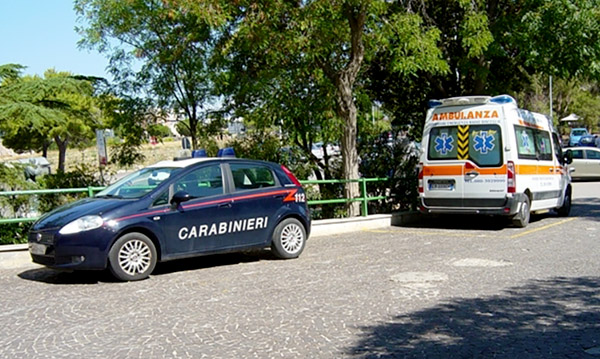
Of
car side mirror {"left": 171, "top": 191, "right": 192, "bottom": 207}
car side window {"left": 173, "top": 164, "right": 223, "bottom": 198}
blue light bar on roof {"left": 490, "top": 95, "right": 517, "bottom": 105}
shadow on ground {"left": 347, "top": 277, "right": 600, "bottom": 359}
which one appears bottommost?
shadow on ground {"left": 347, "top": 277, "right": 600, "bottom": 359}

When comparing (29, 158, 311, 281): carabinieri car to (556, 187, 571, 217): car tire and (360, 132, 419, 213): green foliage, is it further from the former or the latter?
(556, 187, 571, 217): car tire

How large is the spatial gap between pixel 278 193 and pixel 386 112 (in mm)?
10685

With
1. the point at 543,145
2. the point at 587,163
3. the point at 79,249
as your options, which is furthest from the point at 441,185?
the point at 587,163

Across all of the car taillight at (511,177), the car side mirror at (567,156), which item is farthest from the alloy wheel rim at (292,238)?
the car side mirror at (567,156)

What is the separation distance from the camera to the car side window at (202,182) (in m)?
8.93

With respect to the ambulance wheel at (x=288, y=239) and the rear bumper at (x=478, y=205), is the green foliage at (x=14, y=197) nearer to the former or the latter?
the ambulance wheel at (x=288, y=239)

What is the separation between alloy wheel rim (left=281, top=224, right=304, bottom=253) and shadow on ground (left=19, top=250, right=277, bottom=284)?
1.22 feet

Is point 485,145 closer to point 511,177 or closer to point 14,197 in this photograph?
point 511,177

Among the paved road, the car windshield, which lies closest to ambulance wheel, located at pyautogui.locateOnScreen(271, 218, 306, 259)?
the paved road

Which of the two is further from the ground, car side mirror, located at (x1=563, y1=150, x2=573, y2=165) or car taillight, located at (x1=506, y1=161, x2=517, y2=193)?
car side mirror, located at (x1=563, y1=150, x2=573, y2=165)

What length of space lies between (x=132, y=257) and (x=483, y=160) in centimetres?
Result: 728

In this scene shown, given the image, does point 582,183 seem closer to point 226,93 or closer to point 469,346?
point 226,93

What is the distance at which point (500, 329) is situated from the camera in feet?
18.9

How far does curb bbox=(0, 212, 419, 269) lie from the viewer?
956 cm
